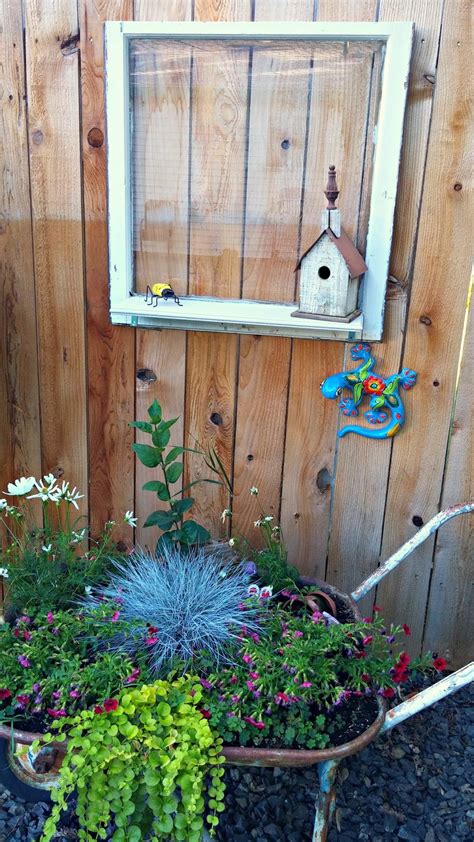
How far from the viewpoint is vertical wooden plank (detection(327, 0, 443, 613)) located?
6.25 feet

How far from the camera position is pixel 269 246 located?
6.99 ft

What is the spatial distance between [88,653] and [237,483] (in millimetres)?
792

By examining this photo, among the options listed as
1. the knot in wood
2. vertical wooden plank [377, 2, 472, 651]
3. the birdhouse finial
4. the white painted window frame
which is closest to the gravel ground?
vertical wooden plank [377, 2, 472, 651]

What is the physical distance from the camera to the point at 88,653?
5.82 feet

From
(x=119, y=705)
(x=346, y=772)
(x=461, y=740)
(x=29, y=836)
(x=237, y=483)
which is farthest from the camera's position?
(x=237, y=483)

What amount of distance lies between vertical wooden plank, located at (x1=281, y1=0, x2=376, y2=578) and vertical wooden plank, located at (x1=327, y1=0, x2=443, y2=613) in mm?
48

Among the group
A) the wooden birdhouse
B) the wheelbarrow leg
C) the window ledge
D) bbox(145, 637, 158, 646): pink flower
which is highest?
the wooden birdhouse

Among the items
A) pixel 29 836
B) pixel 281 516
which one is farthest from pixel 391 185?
pixel 29 836

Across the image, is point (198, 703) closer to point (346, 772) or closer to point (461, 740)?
point (346, 772)

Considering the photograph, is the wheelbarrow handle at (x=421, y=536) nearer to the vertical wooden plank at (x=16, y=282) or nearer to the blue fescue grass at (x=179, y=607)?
the blue fescue grass at (x=179, y=607)

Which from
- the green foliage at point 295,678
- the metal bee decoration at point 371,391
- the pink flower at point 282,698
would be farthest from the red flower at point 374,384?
the pink flower at point 282,698

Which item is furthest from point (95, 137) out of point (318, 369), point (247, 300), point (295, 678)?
point (295, 678)

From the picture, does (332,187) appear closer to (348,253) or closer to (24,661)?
(348,253)

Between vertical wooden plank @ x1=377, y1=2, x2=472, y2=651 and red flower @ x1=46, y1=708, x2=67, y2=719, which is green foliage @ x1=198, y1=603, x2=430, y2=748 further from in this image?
vertical wooden plank @ x1=377, y1=2, x2=472, y2=651
